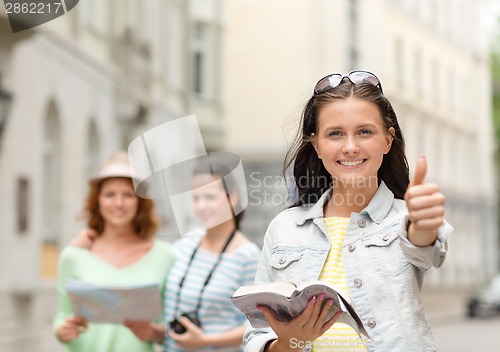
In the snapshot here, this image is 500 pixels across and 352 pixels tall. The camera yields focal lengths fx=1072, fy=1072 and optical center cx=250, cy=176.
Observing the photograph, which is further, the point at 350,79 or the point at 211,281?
the point at 211,281

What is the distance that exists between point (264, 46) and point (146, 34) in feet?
31.7

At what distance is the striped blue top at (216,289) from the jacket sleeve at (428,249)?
2154 mm

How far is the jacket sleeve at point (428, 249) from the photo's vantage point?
2266mm

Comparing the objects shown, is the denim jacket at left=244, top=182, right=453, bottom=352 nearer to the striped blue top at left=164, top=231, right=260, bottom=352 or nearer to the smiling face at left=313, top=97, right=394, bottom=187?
the smiling face at left=313, top=97, right=394, bottom=187

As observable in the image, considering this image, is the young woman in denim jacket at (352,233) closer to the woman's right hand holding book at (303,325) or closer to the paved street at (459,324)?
the woman's right hand holding book at (303,325)

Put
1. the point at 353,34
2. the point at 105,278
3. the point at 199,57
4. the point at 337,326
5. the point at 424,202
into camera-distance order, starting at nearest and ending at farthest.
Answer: the point at 424,202 < the point at 337,326 < the point at 105,278 < the point at 199,57 < the point at 353,34

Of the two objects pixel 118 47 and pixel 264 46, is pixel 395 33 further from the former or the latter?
pixel 118 47

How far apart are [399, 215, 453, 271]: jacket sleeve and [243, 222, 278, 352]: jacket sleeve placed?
17.1 inches

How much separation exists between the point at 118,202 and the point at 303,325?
2.40 m

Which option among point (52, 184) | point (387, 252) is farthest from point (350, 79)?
point (52, 184)

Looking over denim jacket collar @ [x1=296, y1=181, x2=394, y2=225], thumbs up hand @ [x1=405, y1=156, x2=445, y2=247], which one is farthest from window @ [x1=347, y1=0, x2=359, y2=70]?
thumbs up hand @ [x1=405, y1=156, x2=445, y2=247]

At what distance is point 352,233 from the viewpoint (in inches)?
102

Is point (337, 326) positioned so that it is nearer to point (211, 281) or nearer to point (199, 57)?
point (211, 281)

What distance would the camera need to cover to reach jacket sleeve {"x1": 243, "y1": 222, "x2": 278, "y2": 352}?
2597 mm
